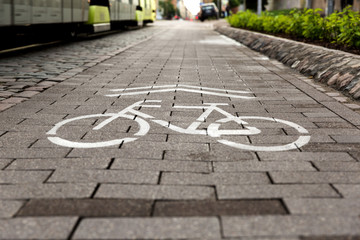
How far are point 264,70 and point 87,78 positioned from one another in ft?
11.6

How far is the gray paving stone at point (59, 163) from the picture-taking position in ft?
11.2

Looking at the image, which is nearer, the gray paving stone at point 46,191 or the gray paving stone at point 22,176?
the gray paving stone at point 46,191

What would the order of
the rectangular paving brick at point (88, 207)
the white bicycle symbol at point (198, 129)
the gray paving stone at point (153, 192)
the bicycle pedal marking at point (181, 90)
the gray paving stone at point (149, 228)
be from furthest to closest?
the bicycle pedal marking at point (181, 90) → the white bicycle symbol at point (198, 129) → the gray paving stone at point (153, 192) → the rectangular paving brick at point (88, 207) → the gray paving stone at point (149, 228)

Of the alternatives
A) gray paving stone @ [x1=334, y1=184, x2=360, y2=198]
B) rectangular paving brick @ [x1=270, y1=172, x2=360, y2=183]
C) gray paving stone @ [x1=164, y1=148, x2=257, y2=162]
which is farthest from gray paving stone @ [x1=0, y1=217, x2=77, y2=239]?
gray paving stone @ [x1=334, y1=184, x2=360, y2=198]

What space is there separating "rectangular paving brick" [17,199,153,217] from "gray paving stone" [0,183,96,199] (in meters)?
0.08

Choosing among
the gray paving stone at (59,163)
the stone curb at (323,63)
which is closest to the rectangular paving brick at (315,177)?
the gray paving stone at (59,163)

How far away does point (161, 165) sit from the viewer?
136 inches

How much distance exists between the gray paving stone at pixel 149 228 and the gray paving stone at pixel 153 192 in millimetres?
342

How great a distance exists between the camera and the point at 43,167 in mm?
3408

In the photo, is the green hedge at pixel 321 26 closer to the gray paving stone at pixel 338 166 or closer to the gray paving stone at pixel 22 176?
the gray paving stone at pixel 338 166

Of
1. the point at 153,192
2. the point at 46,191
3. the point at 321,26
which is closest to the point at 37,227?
the point at 46,191

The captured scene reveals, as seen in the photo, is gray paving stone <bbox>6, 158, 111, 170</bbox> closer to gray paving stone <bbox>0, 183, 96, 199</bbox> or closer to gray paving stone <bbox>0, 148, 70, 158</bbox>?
gray paving stone <bbox>0, 148, 70, 158</bbox>

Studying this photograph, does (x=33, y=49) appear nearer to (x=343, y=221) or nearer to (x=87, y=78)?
(x=87, y=78)

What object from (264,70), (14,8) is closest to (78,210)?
(264,70)
